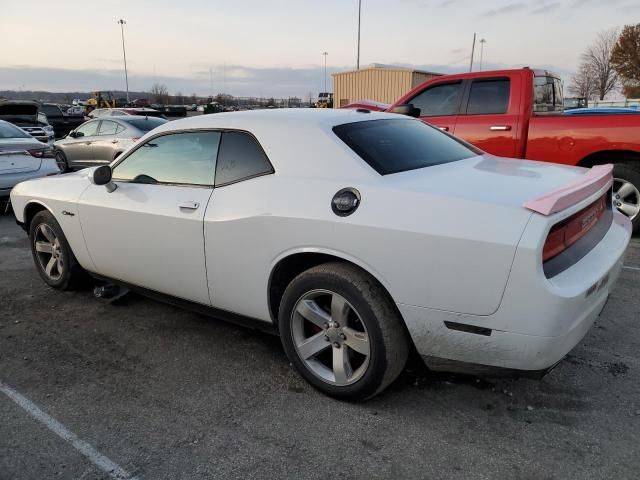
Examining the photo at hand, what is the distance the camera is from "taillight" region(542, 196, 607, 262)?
7.48 ft

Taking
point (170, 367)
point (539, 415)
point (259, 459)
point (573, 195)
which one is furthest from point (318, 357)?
point (573, 195)

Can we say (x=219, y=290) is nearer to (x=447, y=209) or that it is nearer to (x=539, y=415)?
(x=447, y=209)

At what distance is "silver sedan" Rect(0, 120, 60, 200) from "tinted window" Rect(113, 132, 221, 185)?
495 cm

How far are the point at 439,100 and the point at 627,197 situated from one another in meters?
2.61

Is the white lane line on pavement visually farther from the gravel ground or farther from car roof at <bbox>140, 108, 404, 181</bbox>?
car roof at <bbox>140, 108, 404, 181</bbox>

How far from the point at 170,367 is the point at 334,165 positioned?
5.45ft

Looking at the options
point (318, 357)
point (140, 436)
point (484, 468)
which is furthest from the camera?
point (318, 357)

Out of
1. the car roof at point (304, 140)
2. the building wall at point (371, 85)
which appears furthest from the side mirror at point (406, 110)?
the building wall at point (371, 85)

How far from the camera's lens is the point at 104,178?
12.2ft

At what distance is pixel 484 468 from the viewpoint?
7.45 feet

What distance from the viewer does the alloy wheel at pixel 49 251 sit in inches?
176

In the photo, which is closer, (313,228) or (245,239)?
(313,228)

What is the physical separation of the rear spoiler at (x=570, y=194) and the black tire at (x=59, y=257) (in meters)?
3.69

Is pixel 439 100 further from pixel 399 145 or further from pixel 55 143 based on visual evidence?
pixel 55 143
